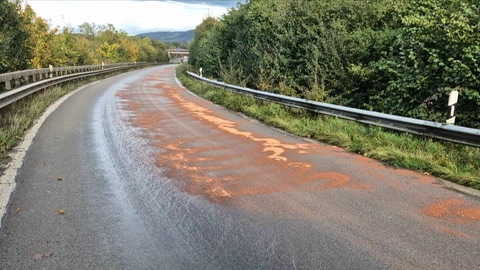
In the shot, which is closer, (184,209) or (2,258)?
(2,258)

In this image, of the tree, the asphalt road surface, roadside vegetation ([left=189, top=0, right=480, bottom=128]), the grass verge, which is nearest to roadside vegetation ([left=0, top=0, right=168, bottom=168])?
the tree

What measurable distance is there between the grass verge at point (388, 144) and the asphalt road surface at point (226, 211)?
0.39 m

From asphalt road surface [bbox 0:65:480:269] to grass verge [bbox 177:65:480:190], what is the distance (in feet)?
1.28

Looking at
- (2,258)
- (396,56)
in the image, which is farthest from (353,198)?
(396,56)

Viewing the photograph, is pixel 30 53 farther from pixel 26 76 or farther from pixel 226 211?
pixel 226 211

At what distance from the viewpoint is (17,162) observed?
20.1ft

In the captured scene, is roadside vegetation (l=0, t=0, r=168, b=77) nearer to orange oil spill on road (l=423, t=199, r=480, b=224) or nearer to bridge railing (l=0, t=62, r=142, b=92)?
bridge railing (l=0, t=62, r=142, b=92)

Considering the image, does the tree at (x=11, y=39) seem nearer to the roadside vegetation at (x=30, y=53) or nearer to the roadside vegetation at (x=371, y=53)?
the roadside vegetation at (x=30, y=53)

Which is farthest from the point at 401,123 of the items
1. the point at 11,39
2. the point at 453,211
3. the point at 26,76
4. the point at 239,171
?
the point at 11,39

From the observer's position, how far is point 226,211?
169 inches

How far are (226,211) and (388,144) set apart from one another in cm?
409

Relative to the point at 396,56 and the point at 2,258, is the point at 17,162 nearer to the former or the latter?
the point at 2,258

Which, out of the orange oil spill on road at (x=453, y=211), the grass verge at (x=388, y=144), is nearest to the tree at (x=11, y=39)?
the grass verge at (x=388, y=144)

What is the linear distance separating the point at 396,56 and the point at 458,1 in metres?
1.87
